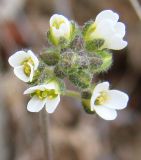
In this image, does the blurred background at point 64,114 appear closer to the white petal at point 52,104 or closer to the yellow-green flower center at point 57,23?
the yellow-green flower center at point 57,23

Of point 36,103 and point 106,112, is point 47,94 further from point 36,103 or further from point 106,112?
point 106,112

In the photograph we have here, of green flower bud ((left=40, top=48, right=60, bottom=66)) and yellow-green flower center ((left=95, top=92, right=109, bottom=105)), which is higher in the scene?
green flower bud ((left=40, top=48, right=60, bottom=66))

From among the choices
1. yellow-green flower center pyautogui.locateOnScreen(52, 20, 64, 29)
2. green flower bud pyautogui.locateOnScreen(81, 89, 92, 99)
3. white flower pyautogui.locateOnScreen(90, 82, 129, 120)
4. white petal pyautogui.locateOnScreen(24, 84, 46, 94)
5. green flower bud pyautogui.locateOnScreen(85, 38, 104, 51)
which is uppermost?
yellow-green flower center pyautogui.locateOnScreen(52, 20, 64, 29)

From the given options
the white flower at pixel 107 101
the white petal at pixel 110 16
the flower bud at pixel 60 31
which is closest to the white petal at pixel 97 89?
the white flower at pixel 107 101

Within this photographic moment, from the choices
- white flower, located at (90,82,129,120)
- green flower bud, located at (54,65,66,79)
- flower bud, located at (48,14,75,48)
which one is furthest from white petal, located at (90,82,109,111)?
flower bud, located at (48,14,75,48)

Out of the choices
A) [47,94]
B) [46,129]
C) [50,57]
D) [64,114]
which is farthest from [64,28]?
[64,114]

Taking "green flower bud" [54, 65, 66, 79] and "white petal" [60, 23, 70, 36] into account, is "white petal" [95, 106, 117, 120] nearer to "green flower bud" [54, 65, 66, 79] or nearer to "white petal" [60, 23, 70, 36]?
"green flower bud" [54, 65, 66, 79]

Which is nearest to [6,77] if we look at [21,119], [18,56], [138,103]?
[21,119]

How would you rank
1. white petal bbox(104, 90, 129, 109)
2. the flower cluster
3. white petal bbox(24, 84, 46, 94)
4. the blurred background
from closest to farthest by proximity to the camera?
white petal bbox(24, 84, 46, 94), the flower cluster, white petal bbox(104, 90, 129, 109), the blurred background
